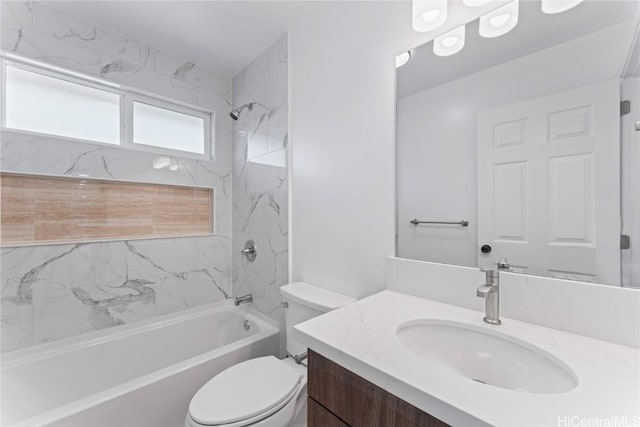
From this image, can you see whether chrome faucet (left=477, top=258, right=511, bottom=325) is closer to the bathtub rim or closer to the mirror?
the mirror

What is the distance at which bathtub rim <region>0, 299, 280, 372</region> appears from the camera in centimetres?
150

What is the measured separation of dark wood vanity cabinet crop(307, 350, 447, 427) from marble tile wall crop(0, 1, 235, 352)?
5.72 ft

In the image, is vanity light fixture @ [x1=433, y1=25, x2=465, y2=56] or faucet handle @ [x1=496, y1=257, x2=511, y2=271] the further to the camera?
vanity light fixture @ [x1=433, y1=25, x2=465, y2=56]

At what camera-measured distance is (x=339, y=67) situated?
1479 mm

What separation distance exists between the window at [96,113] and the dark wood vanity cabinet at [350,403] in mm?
2050

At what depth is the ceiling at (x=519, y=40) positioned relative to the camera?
767 mm

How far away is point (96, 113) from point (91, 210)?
2.22ft

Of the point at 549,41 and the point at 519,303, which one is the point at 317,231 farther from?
the point at 549,41

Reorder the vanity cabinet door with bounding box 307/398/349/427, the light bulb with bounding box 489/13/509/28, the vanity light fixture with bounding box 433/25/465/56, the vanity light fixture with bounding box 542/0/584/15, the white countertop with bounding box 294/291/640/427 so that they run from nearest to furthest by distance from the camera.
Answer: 1. the white countertop with bounding box 294/291/640/427
2. the vanity cabinet door with bounding box 307/398/349/427
3. the vanity light fixture with bounding box 542/0/584/15
4. the light bulb with bounding box 489/13/509/28
5. the vanity light fixture with bounding box 433/25/465/56

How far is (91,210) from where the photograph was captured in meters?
1.79

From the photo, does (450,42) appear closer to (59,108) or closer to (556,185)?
(556,185)

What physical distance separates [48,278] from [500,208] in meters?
2.43

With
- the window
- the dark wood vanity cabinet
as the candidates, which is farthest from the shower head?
the dark wood vanity cabinet

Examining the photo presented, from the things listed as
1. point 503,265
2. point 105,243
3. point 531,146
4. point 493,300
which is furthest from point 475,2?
point 105,243
